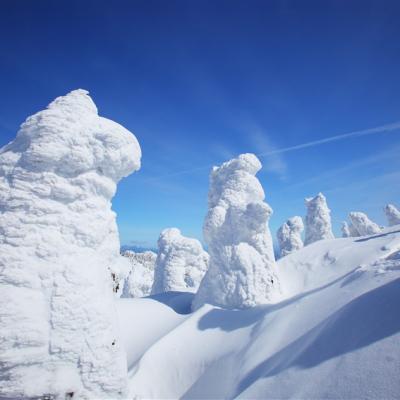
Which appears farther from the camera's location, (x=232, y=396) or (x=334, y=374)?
(x=232, y=396)

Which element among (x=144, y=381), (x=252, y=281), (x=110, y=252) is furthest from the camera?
(x=252, y=281)

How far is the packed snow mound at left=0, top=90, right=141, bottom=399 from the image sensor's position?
475cm

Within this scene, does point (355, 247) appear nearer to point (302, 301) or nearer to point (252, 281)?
point (252, 281)

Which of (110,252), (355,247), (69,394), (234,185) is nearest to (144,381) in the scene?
(69,394)

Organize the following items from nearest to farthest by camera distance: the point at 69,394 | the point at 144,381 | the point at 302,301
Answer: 1. the point at 69,394
2. the point at 144,381
3. the point at 302,301

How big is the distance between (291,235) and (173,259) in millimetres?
25023

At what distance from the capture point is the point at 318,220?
39094 millimetres

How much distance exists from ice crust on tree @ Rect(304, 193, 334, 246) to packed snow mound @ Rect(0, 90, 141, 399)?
1520 inches

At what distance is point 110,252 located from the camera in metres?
6.34

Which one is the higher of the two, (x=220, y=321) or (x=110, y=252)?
(x=110, y=252)

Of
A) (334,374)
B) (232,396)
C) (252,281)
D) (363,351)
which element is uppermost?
(252,281)

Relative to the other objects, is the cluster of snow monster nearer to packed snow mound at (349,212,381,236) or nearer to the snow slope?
the snow slope

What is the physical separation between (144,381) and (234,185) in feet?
38.8

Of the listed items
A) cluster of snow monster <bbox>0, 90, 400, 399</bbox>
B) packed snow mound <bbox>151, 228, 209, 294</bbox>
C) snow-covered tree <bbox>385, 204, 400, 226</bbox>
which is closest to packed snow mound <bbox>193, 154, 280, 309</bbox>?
cluster of snow monster <bbox>0, 90, 400, 399</bbox>
